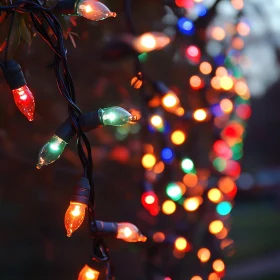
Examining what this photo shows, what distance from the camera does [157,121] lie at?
374cm

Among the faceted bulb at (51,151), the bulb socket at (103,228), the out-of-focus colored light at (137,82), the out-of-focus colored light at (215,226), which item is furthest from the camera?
the out-of-focus colored light at (215,226)

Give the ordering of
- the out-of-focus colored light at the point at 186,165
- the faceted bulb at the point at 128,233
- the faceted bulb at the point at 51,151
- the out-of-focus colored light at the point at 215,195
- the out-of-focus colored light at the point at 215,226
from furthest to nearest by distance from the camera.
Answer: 1. the out-of-focus colored light at the point at 215,195
2. the out-of-focus colored light at the point at 215,226
3. the out-of-focus colored light at the point at 186,165
4. the faceted bulb at the point at 128,233
5. the faceted bulb at the point at 51,151

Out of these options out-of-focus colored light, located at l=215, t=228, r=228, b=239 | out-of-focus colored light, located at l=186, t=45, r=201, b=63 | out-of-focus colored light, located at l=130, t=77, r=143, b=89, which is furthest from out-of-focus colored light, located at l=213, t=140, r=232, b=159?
out-of-focus colored light, located at l=130, t=77, r=143, b=89

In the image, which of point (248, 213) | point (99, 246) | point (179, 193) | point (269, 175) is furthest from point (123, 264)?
point (269, 175)

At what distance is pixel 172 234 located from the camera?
14.7 feet

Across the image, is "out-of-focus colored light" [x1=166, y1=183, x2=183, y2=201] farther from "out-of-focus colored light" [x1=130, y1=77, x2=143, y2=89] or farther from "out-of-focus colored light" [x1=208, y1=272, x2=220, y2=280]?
"out-of-focus colored light" [x1=130, y1=77, x2=143, y2=89]

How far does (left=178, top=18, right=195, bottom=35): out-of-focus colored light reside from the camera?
3822 mm

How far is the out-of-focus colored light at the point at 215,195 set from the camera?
455cm

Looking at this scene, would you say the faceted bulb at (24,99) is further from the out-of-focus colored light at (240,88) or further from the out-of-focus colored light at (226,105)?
the out-of-focus colored light at (240,88)

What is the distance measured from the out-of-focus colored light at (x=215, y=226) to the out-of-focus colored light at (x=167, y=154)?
0.74 metres

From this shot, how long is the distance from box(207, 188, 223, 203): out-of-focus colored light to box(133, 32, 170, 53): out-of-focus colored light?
189cm

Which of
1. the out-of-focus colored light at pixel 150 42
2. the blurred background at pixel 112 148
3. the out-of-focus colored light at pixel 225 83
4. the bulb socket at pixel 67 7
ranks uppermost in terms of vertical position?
the bulb socket at pixel 67 7

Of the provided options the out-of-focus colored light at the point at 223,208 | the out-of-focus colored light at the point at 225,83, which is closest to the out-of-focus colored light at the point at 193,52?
the out-of-focus colored light at the point at 225,83

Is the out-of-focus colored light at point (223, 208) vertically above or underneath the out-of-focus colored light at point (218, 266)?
above
